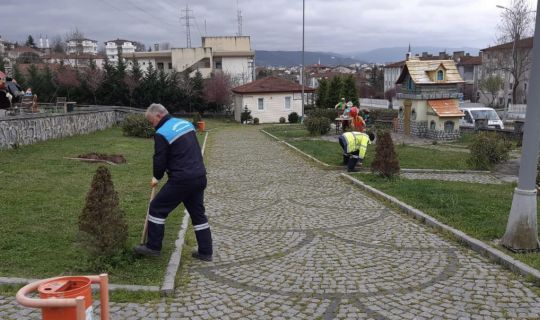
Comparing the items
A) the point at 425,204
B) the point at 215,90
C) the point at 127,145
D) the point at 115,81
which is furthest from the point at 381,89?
the point at 425,204

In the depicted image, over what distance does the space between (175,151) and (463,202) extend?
587 cm

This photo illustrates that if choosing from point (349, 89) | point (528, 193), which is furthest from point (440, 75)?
point (528, 193)

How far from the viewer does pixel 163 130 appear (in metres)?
5.69

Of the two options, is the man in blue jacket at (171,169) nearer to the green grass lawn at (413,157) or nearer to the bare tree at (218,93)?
the green grass lawn at (413,157)

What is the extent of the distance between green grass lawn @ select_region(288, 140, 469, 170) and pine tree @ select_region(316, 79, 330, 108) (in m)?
24.3

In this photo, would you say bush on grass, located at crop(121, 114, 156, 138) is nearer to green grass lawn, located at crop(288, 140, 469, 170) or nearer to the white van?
green grass lawn, located at crop(288, 140, 469, 170)

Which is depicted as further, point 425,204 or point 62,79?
point 62,79

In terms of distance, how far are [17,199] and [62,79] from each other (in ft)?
152

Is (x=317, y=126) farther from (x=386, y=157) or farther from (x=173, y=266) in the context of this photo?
(x=173, y=266)

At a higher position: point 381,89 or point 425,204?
point 381,89

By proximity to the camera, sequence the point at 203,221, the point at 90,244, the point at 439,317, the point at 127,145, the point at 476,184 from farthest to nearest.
Answer: 1. the point at 127,145
2. the point at 476,184
3. the point at 203,221
4. the point at 90,244
5. the point at 439,317

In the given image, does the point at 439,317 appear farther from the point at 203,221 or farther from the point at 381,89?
the point at 381,89

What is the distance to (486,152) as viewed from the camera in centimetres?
1412

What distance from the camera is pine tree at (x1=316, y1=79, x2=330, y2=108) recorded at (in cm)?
4481
